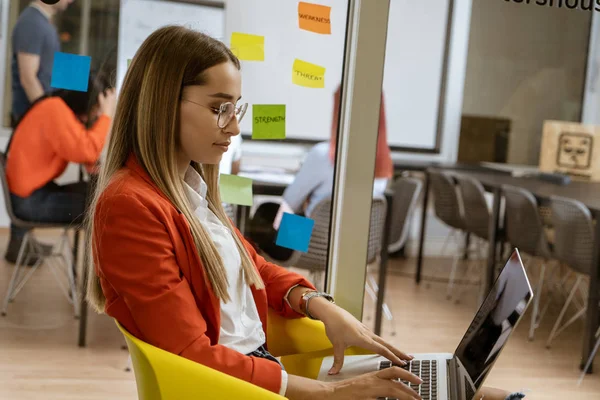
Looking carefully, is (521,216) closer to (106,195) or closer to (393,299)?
(393,299)

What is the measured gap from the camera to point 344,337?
1.57 m

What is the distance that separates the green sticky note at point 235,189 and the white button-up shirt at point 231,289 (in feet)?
2.15

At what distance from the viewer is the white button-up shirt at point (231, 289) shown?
1479 millimetres

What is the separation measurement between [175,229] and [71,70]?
1072 mm

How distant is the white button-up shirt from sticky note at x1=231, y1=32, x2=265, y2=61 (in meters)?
0.74

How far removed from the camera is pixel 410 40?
5.27 metres

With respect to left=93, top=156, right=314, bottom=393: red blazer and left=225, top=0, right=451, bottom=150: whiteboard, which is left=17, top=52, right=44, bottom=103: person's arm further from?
left=93, top=156, right=314, bottom=393: red blazer

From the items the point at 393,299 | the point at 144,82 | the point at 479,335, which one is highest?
the point at 144,82

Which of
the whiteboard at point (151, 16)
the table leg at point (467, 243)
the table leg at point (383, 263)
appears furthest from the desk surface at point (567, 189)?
the whiteboard at point (151, 16)

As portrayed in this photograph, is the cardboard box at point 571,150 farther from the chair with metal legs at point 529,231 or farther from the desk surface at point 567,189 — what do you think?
the chair with metal legs at point 529,231

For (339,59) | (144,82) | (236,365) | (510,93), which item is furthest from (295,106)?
(510,93)

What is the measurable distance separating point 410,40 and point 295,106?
322 cm

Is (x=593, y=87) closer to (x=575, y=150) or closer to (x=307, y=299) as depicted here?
(x=575, y=150)

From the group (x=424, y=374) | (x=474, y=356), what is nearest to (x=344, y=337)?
(x=424, y=374)
